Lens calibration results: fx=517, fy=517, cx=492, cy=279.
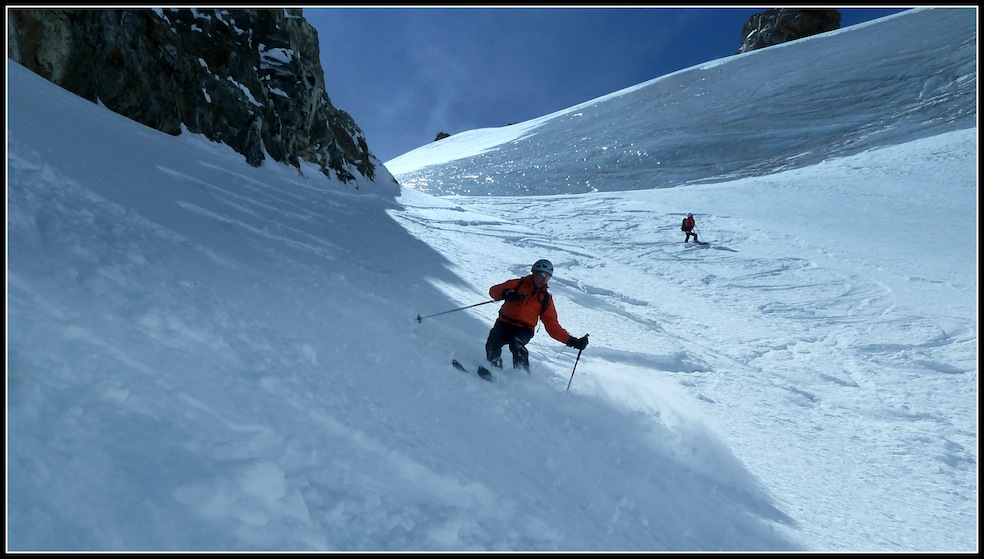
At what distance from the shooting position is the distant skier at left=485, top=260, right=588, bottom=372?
514 centimetres

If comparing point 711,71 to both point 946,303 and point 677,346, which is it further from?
point 677,346

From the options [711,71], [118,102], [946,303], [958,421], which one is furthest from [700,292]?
[711,71]

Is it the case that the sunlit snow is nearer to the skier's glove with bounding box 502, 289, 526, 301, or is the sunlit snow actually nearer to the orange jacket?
the orange jacket

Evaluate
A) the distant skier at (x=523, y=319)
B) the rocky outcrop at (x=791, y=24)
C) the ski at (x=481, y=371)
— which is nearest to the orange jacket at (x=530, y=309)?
the distant skier at (x=523, y=319)

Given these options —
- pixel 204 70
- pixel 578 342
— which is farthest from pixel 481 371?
pixel 204 70

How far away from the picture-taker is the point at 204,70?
567 inches

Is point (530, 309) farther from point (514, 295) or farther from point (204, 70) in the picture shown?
point (204, 70)

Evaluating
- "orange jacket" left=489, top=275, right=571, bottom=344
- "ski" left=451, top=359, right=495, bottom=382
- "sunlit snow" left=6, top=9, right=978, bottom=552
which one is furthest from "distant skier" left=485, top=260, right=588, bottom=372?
"ski" left=451, top=359, right=495, bottom=382

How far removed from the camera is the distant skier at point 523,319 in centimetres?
514

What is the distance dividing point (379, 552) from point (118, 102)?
12.8m

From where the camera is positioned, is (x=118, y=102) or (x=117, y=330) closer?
(x=117, y=330)

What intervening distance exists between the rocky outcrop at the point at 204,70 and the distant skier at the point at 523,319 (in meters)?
10.3

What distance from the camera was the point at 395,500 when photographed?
2404 millimetres

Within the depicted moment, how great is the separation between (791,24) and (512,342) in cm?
8569
